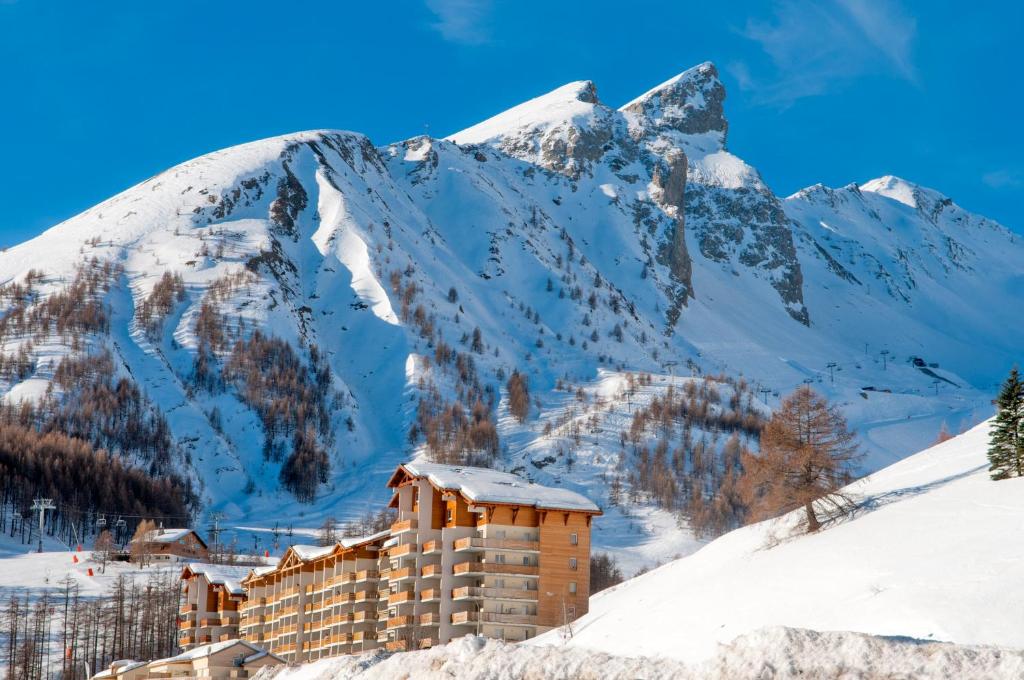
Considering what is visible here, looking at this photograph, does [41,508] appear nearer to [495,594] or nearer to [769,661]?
[495,594]

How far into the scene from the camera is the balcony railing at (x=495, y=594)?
260ft

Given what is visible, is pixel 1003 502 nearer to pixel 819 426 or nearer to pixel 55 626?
pixel 819 426

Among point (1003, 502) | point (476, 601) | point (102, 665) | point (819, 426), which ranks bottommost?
point (102, 665)

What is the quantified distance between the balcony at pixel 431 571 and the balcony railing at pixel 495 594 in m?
2.56

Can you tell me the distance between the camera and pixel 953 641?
38.6m

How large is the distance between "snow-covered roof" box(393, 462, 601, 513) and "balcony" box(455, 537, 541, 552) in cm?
237

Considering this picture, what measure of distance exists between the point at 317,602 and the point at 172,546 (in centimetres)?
6198

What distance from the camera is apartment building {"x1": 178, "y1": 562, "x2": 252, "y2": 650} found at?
114375mm

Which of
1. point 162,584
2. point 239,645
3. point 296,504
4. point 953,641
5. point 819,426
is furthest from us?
point 296,504

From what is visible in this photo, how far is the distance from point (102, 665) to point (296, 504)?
283ft

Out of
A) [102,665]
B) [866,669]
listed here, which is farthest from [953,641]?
[102,665]

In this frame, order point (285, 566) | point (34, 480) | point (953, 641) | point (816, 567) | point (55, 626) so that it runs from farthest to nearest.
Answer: point (34, 480) → point (55, 626) → point (285, 566) → point (816, 567) → point (953, 641)

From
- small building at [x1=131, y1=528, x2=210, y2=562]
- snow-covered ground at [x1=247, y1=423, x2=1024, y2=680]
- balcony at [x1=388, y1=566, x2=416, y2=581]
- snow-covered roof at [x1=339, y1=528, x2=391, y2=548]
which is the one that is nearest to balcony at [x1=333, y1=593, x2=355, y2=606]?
snow-covered roof at [x1=339, y1=528, x2=391, y2=548]

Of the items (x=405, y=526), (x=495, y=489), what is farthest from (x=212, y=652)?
(x=495, y=489)
